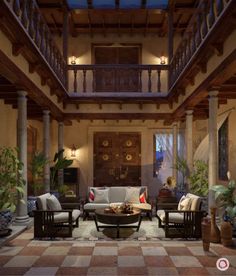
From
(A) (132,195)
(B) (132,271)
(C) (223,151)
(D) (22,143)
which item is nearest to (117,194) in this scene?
(A) (132,195)

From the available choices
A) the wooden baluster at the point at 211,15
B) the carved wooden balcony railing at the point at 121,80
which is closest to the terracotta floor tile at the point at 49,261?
the wooden baluster at the point at 211,15

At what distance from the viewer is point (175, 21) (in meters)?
12.1

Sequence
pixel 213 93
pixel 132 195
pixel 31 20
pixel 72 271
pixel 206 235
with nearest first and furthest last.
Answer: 1. pixel 72 271
2. pixel 206 235
3. pixel 31 20
4. pixel 213 93
5. pixel 132 195

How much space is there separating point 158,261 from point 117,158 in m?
8.49

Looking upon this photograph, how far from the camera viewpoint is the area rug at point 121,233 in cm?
646

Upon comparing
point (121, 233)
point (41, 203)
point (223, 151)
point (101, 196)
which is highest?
point (223, 151)

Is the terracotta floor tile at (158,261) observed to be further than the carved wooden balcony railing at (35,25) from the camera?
No

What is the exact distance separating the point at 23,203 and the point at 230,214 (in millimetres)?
3872

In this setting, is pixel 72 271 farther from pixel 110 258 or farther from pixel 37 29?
pixel 37 29

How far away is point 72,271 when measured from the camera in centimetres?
456

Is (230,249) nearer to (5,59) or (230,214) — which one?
(230,214)

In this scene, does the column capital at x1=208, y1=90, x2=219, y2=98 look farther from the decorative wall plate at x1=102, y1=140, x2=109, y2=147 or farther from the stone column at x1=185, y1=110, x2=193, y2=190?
the decorative wall plate at x1=102, y1=140, x2=109, y2=147

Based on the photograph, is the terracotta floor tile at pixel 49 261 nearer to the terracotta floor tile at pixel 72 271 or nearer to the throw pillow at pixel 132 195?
the terracotta floor tile at pixel 72 271

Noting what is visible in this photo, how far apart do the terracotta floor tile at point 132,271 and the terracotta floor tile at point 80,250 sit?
2.99 ft
